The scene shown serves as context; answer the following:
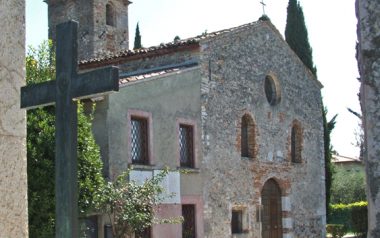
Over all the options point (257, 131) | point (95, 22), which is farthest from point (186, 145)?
point (95, 22)

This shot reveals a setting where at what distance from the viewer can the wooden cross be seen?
11.0 ft

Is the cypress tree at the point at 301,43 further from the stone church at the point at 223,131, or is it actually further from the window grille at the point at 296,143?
the window grille at the point at 296,143

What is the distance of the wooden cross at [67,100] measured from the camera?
3348 millimetres

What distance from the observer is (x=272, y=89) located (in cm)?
2014

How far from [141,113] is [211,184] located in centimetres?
337

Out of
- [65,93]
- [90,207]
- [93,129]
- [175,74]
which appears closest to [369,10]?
[65,93]

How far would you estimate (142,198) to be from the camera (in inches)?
502

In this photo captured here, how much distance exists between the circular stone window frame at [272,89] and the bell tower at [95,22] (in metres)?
10.3

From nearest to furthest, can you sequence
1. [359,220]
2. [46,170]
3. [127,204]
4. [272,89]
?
[46,170]
[127,204]
[272,89]
[359,220]

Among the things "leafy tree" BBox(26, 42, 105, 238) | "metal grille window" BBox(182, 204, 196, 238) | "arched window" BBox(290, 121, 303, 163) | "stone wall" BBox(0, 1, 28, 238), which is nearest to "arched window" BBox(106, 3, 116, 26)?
"arched window" BBox(290, 121, 303, 163)

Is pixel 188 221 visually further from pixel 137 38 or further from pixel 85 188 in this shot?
pixel 137 38

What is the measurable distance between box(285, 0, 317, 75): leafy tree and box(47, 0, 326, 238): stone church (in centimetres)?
258

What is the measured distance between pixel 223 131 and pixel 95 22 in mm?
12992

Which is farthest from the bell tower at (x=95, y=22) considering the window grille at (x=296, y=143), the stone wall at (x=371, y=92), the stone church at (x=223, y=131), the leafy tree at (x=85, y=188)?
the stone wall at (x=371, y=92)
